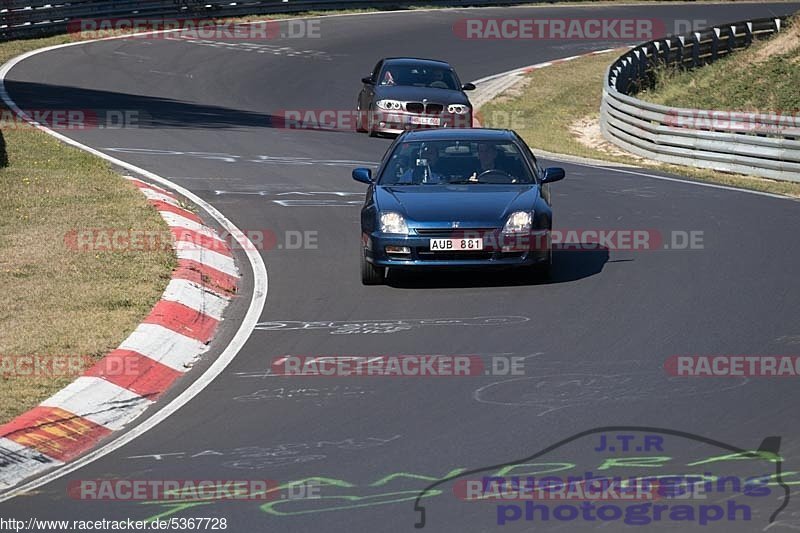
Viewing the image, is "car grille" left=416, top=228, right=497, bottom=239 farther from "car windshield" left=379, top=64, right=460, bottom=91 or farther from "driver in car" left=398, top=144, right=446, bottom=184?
"car windshield" left=379, top=64, right=460, bottom=91

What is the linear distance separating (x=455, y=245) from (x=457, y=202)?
560mm

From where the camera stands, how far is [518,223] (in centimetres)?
1259

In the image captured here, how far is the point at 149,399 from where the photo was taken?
907cm

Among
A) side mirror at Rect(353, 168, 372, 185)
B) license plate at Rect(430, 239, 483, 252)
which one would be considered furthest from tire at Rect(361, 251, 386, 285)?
side mirror at Rect(353, 168, 372, 185)


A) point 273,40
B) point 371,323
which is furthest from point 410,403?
point 273,40

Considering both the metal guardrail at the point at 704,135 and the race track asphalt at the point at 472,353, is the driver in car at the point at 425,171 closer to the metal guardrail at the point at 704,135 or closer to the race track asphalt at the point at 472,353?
the race track asphalt at the point at 472,353

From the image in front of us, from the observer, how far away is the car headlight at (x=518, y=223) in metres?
12.5

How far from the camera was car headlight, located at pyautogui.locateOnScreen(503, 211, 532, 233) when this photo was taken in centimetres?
1253

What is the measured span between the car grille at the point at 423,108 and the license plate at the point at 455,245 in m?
14.7

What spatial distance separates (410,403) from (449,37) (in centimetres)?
4020

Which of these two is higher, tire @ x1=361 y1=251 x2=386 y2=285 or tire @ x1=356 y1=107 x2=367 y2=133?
tire @ x1=361 y1=251 x2=386 y2=285

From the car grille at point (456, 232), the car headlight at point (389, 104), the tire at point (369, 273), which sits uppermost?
the car grille at point (456, 232)

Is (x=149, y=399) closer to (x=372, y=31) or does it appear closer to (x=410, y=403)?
(x=410, y=403)

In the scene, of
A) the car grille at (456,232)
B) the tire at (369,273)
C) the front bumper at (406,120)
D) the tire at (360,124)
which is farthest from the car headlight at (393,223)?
the tire at (360,124)
